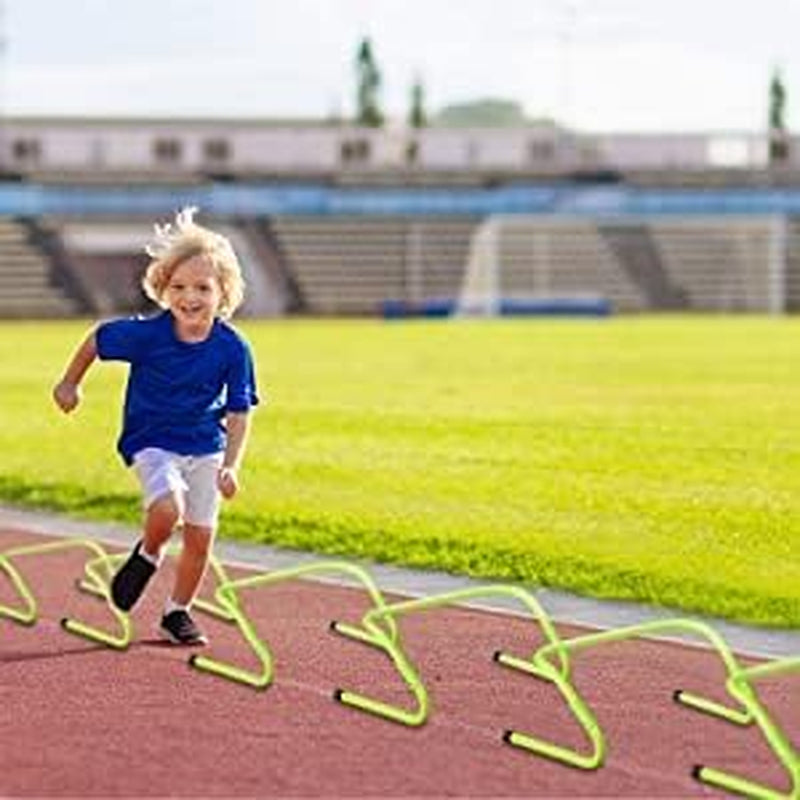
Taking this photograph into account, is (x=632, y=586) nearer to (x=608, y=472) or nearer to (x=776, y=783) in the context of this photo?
(x=776, y=783)

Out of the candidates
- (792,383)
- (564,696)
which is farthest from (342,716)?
(792,383)

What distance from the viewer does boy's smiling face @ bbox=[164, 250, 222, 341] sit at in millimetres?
10797

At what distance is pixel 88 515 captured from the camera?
18.2m

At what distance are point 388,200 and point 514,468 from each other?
82.1 m

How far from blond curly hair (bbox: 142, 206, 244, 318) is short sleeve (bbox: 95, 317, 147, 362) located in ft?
0.52

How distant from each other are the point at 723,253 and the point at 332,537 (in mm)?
86029

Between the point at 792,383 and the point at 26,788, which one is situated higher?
the point at 26,788

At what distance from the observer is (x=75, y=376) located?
10.9 m

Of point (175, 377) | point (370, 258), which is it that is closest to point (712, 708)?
point (175, 377)

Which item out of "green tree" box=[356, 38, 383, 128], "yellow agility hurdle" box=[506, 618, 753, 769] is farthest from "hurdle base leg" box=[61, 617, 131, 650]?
"green tree" box=[356, 38, 383, 128]

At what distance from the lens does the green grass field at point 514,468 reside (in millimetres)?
14789

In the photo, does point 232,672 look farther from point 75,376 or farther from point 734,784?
point 734,784

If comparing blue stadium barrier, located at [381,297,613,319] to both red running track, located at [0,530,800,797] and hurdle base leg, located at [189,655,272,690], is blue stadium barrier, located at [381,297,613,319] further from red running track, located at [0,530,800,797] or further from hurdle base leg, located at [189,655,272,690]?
hurdle base leg, located at [189,655,272,690]

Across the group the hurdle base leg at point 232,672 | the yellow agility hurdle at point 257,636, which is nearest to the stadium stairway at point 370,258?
the yellow agility hurdle at point 257,636
